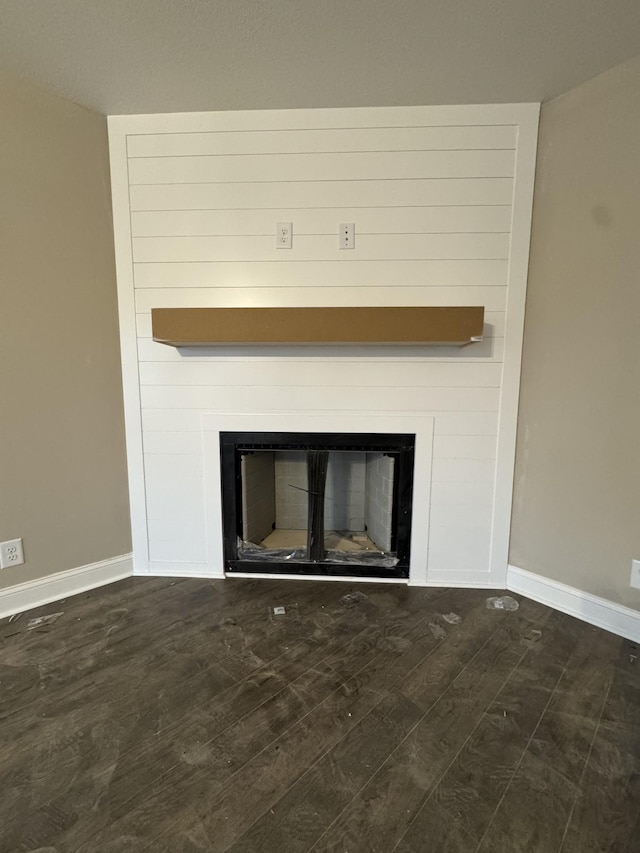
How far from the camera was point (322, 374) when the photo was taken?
2076 millimetres

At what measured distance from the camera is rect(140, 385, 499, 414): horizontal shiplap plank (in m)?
2.05

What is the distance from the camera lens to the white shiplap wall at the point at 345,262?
1910mm

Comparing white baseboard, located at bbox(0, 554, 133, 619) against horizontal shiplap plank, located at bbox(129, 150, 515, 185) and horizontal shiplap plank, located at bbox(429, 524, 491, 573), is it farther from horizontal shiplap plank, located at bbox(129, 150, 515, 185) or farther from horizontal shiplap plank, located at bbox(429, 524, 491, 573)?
horizontal shiplap plank, located at bbox(129, 150, 515, 185)

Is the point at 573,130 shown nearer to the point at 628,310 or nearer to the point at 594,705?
the point at 628,310

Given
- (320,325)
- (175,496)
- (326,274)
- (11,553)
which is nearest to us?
(320,325)

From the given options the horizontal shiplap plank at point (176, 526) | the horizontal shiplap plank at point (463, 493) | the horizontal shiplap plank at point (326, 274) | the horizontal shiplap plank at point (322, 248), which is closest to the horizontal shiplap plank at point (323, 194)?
the horizontal shiplap plank at point (322, 248)

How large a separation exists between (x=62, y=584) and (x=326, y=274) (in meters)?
2.03

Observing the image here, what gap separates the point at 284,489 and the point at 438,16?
2.20m

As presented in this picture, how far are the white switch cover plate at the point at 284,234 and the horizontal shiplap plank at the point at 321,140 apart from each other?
1.08ft

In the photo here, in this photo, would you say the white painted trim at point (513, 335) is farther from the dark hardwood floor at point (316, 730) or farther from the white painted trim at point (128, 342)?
the white painted trim at point (128, 342)

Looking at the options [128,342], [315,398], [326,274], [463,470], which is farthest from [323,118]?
[463,470]

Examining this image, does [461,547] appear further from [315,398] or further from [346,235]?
[346,235]

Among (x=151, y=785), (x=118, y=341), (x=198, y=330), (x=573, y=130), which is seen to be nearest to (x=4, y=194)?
(x=118, y=341)

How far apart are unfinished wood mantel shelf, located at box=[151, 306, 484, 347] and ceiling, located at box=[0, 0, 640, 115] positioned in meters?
0.94
